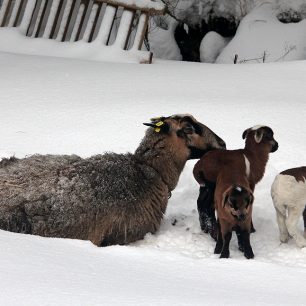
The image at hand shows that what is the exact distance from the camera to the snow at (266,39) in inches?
474

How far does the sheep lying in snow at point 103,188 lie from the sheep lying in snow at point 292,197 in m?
0.82

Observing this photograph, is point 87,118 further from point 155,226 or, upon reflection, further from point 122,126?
point 155,226

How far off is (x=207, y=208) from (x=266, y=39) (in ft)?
23.8

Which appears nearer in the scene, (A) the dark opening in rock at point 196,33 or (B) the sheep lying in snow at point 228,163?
(B) the sheep lying in snow at point 228,163

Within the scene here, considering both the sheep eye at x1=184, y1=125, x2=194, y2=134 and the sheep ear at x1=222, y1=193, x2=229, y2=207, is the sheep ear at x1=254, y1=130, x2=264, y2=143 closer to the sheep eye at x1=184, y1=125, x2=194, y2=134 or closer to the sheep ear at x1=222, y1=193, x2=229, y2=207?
the sheep eye at x1=184, y1=125, x2=194, y2=134

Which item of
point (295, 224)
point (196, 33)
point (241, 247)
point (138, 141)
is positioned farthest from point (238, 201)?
point (196, 33)

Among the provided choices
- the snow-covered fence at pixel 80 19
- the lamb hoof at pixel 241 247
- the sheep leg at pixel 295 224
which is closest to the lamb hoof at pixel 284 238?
the sheep leg at pixel 295 224

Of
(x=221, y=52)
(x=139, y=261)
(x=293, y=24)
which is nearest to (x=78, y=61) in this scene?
(x=221, y=52)

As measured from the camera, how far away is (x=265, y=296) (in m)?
3.86

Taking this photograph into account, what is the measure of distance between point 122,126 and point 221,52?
225 inches

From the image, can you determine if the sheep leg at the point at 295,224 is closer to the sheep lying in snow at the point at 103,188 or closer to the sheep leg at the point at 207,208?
the sheep leg at the point at 207,208

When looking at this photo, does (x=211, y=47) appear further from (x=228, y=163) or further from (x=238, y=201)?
(x=238, y=201)

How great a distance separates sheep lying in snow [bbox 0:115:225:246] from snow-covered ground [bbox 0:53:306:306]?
28 cm

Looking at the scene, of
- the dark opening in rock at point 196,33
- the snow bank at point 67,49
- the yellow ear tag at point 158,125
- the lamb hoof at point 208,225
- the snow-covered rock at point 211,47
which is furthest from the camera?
the dark opening in rock at point 196,33
